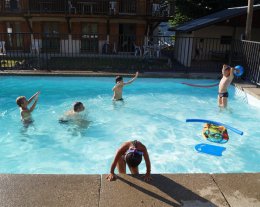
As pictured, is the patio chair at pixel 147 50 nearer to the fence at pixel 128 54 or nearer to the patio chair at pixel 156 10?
the fence at pixel 128 54

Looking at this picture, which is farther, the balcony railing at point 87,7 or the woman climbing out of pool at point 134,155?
the balcony railing at point 87,7

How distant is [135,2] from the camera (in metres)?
22.0

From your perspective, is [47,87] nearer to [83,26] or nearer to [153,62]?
[153,62]

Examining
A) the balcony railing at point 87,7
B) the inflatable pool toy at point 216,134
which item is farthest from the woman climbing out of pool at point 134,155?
the balcony railing at point 87,7

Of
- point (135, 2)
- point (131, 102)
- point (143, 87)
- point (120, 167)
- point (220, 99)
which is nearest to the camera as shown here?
point (120, 167)

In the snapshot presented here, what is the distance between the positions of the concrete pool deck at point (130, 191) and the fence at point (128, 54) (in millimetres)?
9004

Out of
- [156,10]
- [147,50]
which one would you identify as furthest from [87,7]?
[147,50]

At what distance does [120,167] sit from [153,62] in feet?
44.1

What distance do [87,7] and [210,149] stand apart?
17.5m

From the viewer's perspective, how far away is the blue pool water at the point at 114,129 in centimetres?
687

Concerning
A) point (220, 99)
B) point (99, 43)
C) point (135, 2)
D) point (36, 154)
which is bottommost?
point (36, 154)

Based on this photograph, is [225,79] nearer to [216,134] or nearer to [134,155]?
[216,134]

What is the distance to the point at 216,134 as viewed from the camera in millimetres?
7637

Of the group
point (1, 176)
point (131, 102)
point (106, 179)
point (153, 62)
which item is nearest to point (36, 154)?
point (1, 176)
